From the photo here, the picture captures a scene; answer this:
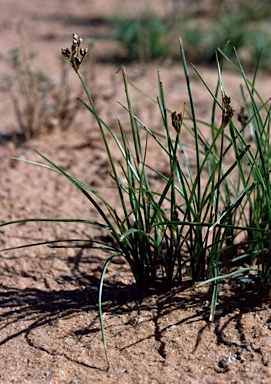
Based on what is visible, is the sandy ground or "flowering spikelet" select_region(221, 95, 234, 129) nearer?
"flowering spikelet" select_region(221, 95, 234, 129)

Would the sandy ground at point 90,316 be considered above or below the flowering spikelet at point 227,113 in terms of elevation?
below

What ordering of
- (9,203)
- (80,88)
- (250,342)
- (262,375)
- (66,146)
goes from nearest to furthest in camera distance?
(262,375) → (250,342) → (9,203) → (66,146) → (80,88)

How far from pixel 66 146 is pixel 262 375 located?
2.25 m

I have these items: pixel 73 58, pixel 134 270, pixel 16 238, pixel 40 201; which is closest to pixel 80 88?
pixel 40 201

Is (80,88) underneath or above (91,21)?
underneath

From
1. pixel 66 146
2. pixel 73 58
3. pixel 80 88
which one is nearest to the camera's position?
pixel 73 58

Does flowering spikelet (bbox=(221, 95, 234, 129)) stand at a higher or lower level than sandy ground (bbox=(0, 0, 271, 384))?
higher

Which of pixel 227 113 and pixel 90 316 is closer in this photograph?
pixel 227 113

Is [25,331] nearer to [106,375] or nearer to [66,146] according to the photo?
[106,375]

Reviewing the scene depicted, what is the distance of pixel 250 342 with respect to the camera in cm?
203

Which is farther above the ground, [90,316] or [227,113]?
[227,113]

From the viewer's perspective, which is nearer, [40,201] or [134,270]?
[134,270]

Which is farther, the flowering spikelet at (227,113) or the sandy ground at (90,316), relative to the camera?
the sandy ground at (90,316)

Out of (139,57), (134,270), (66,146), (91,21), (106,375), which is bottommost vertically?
(106,375)
